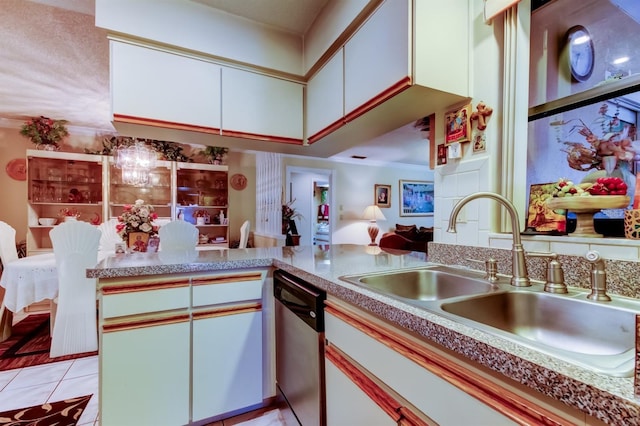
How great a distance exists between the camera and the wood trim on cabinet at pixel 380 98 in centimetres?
120

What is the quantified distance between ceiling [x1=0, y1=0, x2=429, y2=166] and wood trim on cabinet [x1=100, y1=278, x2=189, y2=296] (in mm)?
1254

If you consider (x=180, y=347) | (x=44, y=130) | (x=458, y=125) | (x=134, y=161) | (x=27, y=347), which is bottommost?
(x=27, y=347)

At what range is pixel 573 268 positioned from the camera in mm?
950

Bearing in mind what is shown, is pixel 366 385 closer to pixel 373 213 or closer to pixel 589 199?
pixel 589 199

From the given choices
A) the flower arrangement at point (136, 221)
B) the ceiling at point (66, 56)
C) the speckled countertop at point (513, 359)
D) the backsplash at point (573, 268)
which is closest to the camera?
the speckled countertop at point (513, 359)

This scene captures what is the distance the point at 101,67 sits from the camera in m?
2.65

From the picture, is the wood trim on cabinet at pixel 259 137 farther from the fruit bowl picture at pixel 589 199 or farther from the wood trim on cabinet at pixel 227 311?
the fruit bowl picture at pixel 589 199

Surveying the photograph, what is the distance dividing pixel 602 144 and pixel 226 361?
192cm

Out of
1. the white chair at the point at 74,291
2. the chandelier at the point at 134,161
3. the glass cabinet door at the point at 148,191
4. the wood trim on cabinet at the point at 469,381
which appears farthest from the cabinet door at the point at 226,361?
the glass cabinet door at the point at 148,191

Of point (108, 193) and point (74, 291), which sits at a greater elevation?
point (108, 193)

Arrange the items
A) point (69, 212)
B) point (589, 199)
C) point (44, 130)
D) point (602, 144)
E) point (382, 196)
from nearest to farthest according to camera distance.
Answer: point (589, 199)
point (602, 144)
point (44, 130)
point (69, 212)
point (382, 196)

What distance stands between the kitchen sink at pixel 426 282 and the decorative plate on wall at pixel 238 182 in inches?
176

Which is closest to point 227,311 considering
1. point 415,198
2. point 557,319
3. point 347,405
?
point 347,405

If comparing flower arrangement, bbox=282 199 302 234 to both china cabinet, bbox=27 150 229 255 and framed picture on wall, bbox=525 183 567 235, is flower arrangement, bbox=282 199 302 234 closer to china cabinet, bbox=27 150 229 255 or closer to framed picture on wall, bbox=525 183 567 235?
china cabinet, bbox=27 150 229 255
